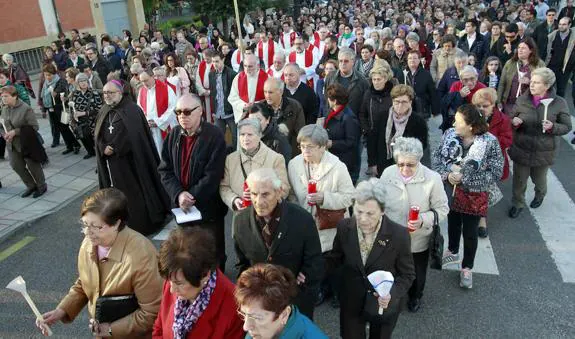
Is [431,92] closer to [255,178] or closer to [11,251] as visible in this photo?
[255,178]

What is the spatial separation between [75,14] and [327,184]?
77.4 feet

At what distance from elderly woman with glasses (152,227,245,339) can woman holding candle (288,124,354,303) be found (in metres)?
1.51

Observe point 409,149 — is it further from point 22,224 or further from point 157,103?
point 22,224

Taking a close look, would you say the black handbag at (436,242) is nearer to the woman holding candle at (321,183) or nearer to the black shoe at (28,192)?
the woman holding candle at (321,183)

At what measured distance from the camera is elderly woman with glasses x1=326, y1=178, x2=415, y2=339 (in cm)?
321

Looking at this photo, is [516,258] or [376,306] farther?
[516,258]

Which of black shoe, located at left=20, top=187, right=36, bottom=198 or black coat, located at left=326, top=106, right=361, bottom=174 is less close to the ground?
black coat, located at left=326, top=106, right=361, bottom=174

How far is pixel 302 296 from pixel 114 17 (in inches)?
1052

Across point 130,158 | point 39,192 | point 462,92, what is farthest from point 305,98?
point 39,192

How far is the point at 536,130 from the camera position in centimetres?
571

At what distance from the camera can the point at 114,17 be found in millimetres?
26391

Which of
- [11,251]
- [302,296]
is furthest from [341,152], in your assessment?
[11,251]

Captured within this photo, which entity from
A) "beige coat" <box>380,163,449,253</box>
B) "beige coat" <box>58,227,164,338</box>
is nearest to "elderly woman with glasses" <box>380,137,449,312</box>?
"beige coat" <box>380,163,449,253</box>

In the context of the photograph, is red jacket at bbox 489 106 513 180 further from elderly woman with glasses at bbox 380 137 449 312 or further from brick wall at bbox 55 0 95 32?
brick wall at bbox 55 0 95 32
